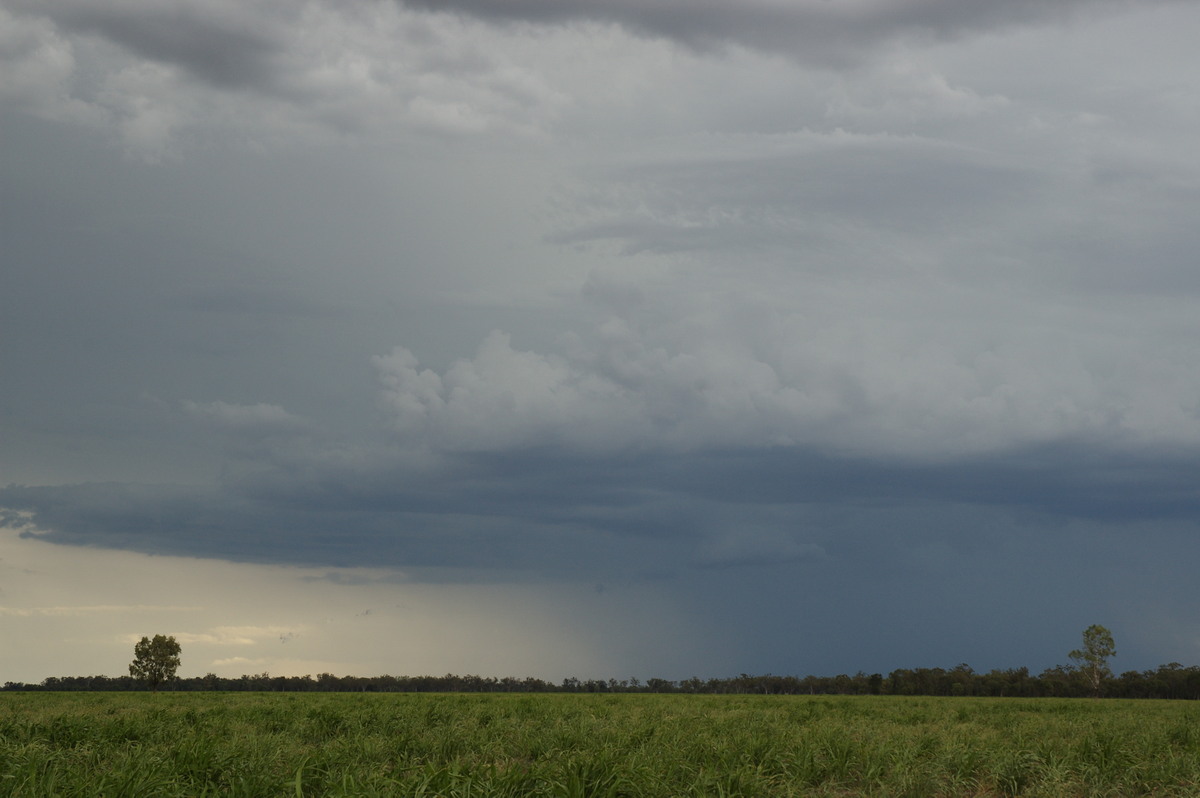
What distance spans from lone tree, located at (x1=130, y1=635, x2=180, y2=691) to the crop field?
103710 millimetres

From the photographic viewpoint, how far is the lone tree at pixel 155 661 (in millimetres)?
109375

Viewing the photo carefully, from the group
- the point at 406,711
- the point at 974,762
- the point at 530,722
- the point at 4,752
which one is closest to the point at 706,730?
the point at 530,722

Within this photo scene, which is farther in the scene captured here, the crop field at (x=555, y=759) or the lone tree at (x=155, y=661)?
the lone tree at (x=155, y=661)

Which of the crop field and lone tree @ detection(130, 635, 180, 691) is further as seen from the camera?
lone tree @ detection(130, 635, 180, 691)

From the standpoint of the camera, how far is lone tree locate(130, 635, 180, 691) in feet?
359

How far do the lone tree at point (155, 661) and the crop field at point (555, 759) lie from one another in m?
104

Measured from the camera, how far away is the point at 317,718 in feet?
68.5

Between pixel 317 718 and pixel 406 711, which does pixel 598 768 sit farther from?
pixel 406 711

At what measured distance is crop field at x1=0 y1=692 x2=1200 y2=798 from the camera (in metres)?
11.0

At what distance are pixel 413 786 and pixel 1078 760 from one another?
12095 mm

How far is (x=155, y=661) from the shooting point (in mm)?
110188

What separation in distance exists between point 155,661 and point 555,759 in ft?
377

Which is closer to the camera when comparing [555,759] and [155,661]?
[555,759]

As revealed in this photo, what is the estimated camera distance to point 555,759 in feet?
51.3
